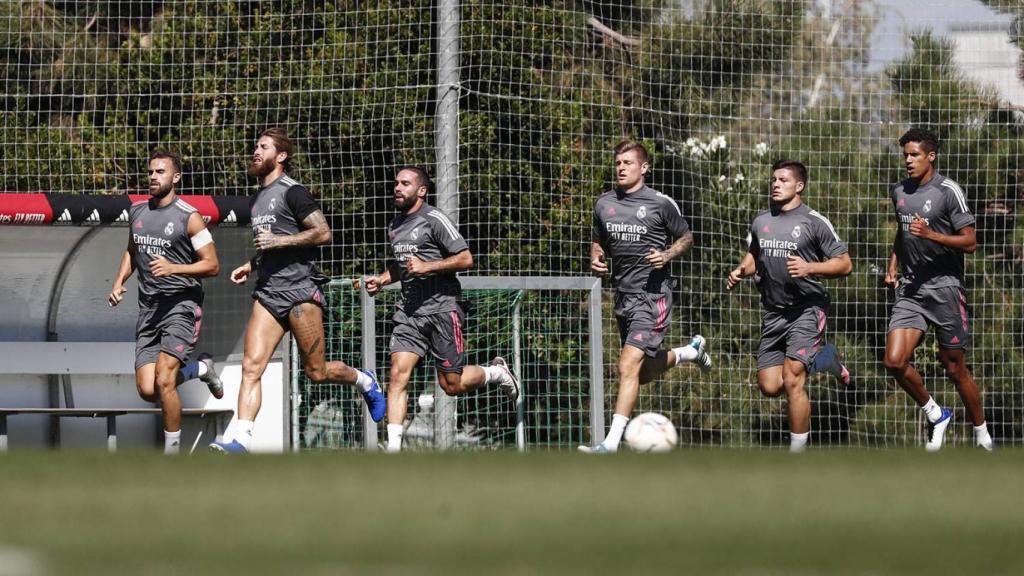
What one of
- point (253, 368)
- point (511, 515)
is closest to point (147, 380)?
point (253, 368)

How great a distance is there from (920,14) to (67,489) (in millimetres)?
12617

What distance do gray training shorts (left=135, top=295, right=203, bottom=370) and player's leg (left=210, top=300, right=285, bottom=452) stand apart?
81 centimetres

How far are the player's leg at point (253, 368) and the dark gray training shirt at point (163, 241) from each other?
0.84m

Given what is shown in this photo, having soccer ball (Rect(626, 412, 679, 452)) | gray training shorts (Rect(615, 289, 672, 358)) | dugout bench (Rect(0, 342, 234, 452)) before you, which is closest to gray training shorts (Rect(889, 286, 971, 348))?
gray training shorts (Rect(615, 289, 672, 358))

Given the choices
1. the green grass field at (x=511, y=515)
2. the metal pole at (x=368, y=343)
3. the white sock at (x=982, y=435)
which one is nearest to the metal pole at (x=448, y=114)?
the metal pole at (x=368, y=343)

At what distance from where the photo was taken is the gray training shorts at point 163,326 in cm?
1058

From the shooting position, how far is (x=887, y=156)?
16016mm

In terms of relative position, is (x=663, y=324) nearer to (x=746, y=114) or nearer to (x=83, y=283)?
(x=83, y=283)

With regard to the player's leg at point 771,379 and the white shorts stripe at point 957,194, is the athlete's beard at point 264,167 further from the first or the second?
the white shorts stripe at point 957,194

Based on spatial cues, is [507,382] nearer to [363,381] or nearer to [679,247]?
[363,381]

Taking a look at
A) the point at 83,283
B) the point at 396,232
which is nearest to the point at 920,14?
the point at 396,232

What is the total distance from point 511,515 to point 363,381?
21.7 feet

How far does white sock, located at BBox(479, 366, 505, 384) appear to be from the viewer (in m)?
11.5

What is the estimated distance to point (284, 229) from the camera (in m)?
10.1
